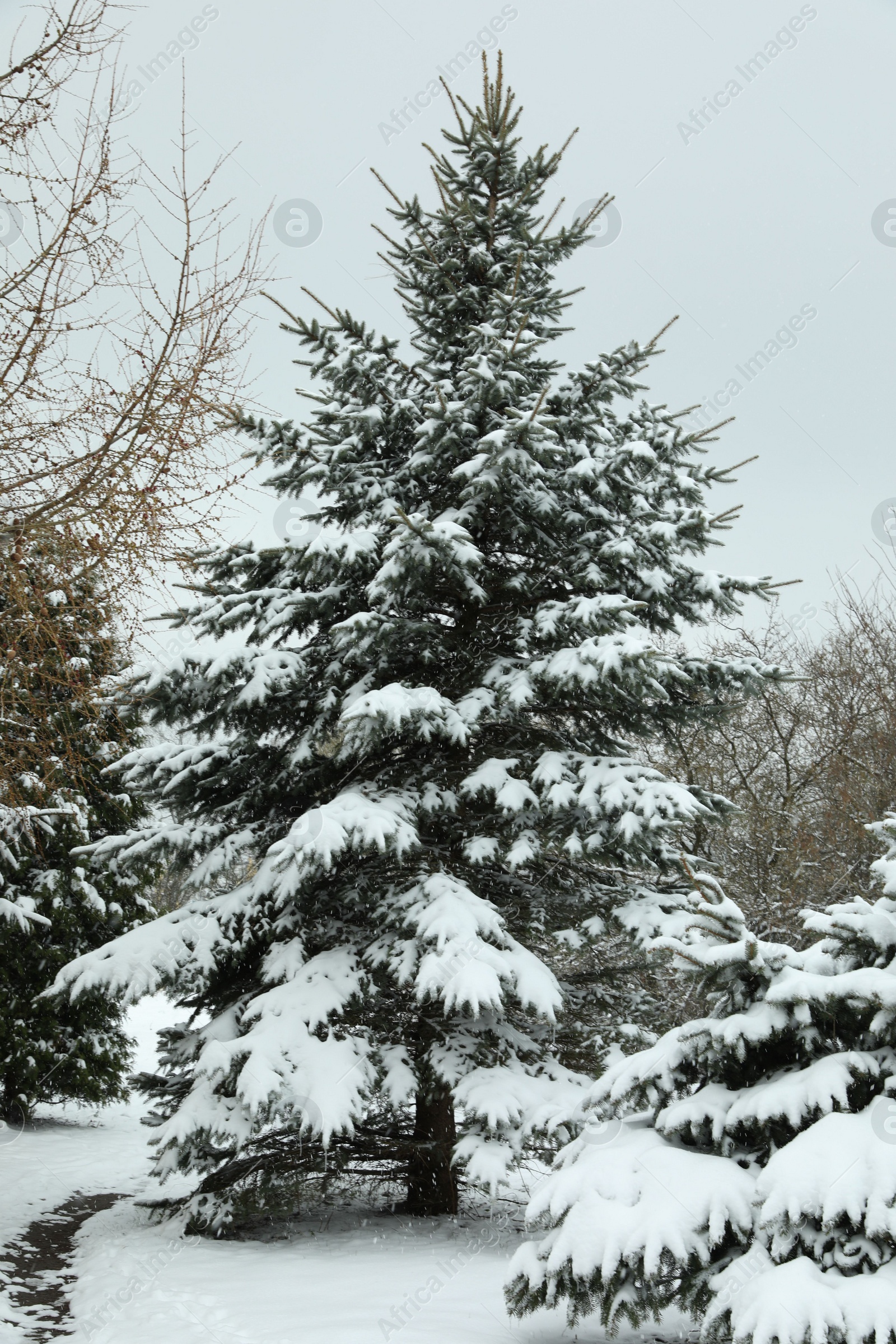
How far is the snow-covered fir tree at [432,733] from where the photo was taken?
6.25m

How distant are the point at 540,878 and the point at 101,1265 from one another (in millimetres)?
4243

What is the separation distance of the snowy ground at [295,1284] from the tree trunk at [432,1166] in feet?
0.73

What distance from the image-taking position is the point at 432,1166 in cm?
758

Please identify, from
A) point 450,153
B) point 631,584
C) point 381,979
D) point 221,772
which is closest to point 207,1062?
point 381,979

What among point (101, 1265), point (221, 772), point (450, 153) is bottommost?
point (101, 1265)

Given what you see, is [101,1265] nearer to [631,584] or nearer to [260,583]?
[260,583]

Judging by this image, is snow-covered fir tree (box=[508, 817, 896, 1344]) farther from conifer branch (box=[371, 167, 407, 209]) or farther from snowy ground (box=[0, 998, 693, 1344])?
conifer branch (box=[371, 167, 407, 209])

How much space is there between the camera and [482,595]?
7.57 metres

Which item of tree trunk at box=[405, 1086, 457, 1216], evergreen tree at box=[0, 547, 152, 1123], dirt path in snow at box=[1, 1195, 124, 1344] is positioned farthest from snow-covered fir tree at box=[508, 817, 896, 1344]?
evergreen tree at box=[0, 547, 152, 1123]

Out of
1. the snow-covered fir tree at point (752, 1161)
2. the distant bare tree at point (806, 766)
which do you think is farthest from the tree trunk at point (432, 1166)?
the distant bare tree at point (806, 766)

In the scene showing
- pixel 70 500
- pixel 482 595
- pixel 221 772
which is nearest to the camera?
pixel 70 500

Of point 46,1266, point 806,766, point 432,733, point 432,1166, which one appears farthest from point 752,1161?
point 806,766

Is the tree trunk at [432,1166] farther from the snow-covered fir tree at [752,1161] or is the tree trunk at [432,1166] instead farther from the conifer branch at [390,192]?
the conifer branch at [390,192]

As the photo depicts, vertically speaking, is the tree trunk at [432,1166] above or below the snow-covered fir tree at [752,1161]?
below
